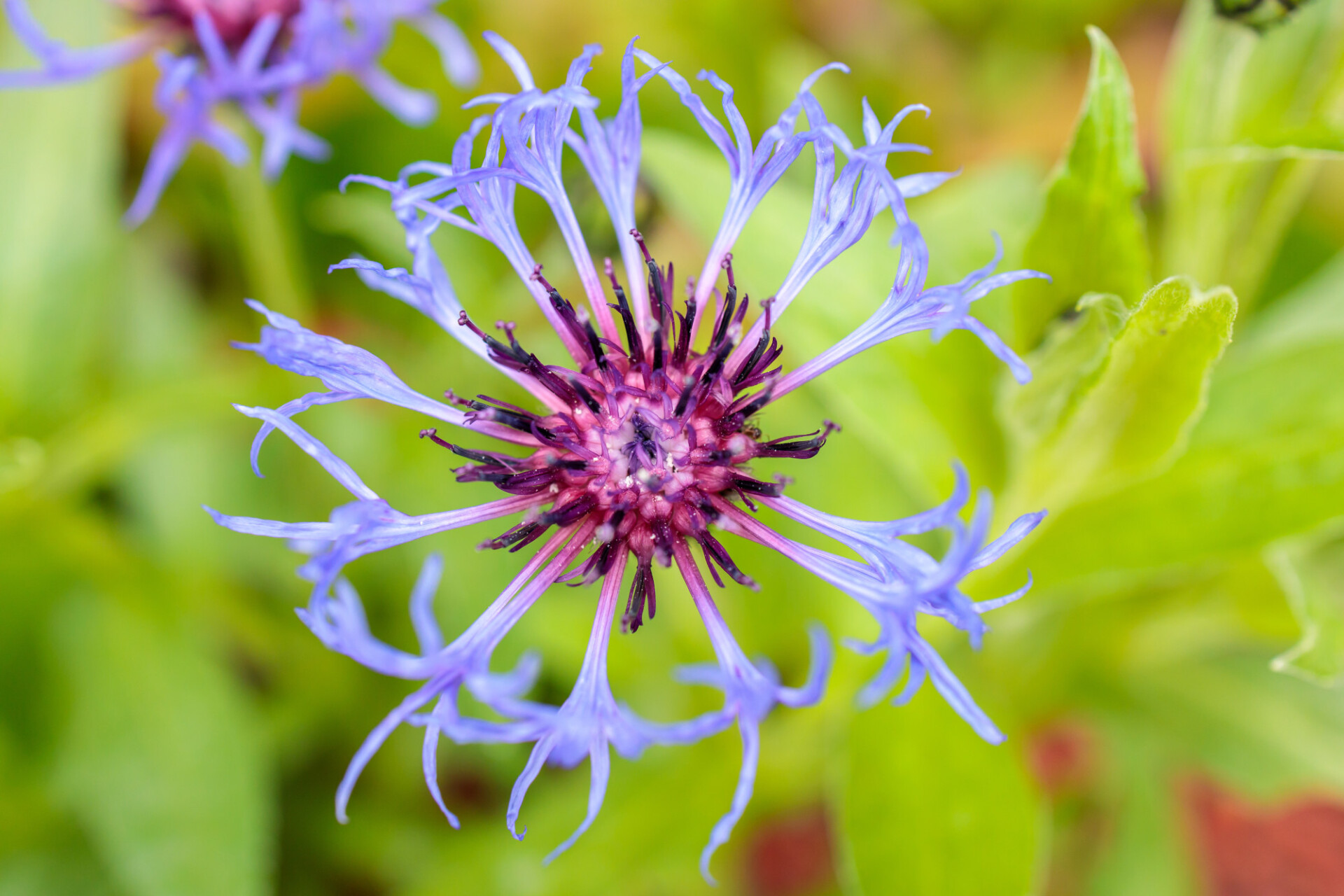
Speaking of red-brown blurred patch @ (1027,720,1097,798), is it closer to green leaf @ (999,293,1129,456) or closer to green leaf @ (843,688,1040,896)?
green leaf @ (843,688,1040,896)

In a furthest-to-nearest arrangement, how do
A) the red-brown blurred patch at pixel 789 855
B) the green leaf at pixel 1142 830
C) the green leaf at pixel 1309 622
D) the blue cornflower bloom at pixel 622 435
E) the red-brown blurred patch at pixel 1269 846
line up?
the red-brown blurred patch at pixel 789 855 < the red-brown blurred patch at pixel 1269 846 < the green leaf at pixel 1142 830 < the green leaf at pixel 1309 622 < the blue cornflower bloom at pixel 622 435

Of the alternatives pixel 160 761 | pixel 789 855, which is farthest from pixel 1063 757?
pixel 160 761

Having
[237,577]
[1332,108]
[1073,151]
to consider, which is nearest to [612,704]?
[1073,151]

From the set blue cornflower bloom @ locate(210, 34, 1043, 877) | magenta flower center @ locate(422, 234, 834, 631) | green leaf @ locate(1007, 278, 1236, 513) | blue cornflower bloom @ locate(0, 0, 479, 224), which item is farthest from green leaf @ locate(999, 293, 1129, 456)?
blue cornflower bloom @ locate(0, 0, 479, 224)

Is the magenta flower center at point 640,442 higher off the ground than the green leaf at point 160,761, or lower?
higher

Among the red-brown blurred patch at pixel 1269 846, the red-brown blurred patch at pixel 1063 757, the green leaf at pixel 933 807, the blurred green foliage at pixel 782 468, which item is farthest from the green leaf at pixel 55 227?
the red-brown blurred patch at pixel 1269 846

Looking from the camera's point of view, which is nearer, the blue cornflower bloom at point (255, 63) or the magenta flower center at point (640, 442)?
the magenta flower center at point (640, 442)

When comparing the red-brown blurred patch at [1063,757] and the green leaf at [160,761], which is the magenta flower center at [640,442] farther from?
the red-brown blurred patch at [1063,757]
